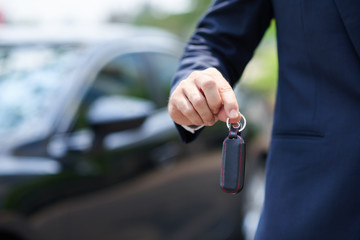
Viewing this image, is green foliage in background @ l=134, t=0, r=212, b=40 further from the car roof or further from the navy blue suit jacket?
the navy blue suit jacket

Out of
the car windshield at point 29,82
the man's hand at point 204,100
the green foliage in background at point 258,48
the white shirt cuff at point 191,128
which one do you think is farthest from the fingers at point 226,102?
the car windshield at point 29,82

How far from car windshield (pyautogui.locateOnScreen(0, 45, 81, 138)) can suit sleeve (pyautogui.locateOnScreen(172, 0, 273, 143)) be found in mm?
1296

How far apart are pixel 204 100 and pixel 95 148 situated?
149 cm

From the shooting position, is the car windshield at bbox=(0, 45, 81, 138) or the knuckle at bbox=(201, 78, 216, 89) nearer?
the knuckle at bbox=(201, 78, 216, 89)

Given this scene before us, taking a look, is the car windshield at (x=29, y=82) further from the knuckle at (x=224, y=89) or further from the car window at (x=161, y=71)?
the knuckle at (x=224, y=89)

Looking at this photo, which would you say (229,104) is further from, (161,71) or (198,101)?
(161,71)

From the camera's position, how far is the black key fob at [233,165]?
108 centimetres

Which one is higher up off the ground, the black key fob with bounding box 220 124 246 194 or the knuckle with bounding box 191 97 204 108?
the knuckle with bounding box 191 97 204 108

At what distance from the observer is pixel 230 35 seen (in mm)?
1276

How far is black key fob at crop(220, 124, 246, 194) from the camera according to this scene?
1.08 m

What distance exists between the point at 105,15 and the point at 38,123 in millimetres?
15075

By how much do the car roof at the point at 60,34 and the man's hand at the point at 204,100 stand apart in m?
1.83

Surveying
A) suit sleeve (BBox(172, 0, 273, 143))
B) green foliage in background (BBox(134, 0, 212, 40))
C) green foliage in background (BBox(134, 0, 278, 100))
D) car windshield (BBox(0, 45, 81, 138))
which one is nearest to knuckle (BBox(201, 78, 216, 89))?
suit sleeve (BBox(172, 0, 273, 143))

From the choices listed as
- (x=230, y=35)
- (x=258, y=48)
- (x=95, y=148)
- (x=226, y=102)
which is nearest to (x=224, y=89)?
(x=226, y=102)
